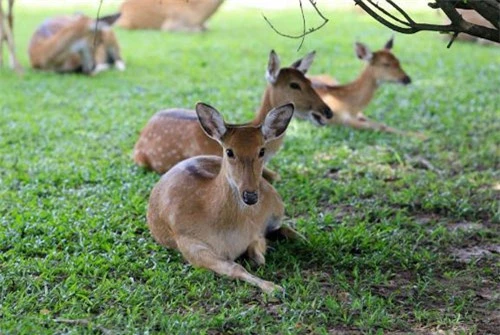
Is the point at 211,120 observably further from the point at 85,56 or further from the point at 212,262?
the point at 85,56

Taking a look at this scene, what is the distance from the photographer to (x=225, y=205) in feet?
16.8

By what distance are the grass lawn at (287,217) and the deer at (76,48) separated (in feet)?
1.39

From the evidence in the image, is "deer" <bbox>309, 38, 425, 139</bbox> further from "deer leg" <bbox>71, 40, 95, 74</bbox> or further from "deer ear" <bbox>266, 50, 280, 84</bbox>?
"deer leg" <bbox>71, 40, 95, 74</bbox>

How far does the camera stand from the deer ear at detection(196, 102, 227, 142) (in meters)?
5.05

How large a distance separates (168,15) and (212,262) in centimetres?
1269

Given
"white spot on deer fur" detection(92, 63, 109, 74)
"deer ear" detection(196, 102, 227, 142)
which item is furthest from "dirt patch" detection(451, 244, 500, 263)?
"white spot on deer fur" detection(92, 63, 109, 74)

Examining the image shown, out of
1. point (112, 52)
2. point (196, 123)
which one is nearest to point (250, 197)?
point (196, 123)

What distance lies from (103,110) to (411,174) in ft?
12.5

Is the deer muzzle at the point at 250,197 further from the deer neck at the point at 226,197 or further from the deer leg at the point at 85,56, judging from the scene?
the deer leg at the point at 85,56

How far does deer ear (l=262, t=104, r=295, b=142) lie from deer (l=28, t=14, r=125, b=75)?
710 cm

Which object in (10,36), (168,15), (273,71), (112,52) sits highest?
(273,71)

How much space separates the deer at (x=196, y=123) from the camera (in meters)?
7.14

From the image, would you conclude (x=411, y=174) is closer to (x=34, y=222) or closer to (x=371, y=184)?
(x=371, y=184)

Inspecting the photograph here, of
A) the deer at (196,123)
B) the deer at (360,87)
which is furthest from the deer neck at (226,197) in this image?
the deer at (360,87)
